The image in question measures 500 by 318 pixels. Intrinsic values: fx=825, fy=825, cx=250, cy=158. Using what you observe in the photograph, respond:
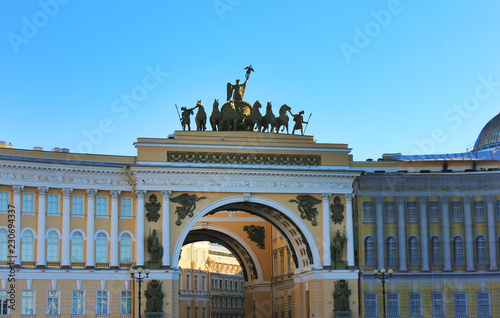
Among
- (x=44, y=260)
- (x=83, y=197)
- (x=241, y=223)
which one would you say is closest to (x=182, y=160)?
(x=83, y=197)

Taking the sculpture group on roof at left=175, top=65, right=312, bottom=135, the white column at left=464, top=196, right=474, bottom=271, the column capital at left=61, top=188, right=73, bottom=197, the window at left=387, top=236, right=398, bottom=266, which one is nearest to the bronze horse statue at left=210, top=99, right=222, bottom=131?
the sculpture group on roof at left=175, top=65, right=312, bottom=135

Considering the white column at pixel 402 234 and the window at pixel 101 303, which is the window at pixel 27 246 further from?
the white column at pixel 402 234

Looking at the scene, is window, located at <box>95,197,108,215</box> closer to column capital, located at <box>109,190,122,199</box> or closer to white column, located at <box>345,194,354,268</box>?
column capital, located at <box>109,190,122,199</box>

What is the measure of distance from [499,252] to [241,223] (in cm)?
2161

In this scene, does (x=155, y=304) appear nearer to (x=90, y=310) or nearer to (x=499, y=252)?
(x=90, y=310)

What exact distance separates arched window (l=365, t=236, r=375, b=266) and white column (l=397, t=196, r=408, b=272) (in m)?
1.86

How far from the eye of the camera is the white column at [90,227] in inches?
2032

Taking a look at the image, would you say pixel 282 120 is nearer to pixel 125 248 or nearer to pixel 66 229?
pixel 125 248

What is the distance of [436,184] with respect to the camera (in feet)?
189

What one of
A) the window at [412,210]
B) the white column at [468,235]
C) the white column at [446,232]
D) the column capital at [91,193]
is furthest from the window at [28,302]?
the white column at [468,235]

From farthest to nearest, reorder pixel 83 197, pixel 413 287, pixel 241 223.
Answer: pixel 241 223 < pixel 413 287 < pixel 83 197

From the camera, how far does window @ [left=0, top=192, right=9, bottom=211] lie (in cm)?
4975

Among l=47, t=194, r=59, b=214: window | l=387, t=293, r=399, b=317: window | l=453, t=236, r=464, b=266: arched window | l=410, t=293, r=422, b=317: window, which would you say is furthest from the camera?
l=453, t=236, r=464, b=266: arched window

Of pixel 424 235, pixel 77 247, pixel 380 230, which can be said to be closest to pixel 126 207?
pixel 77 247
